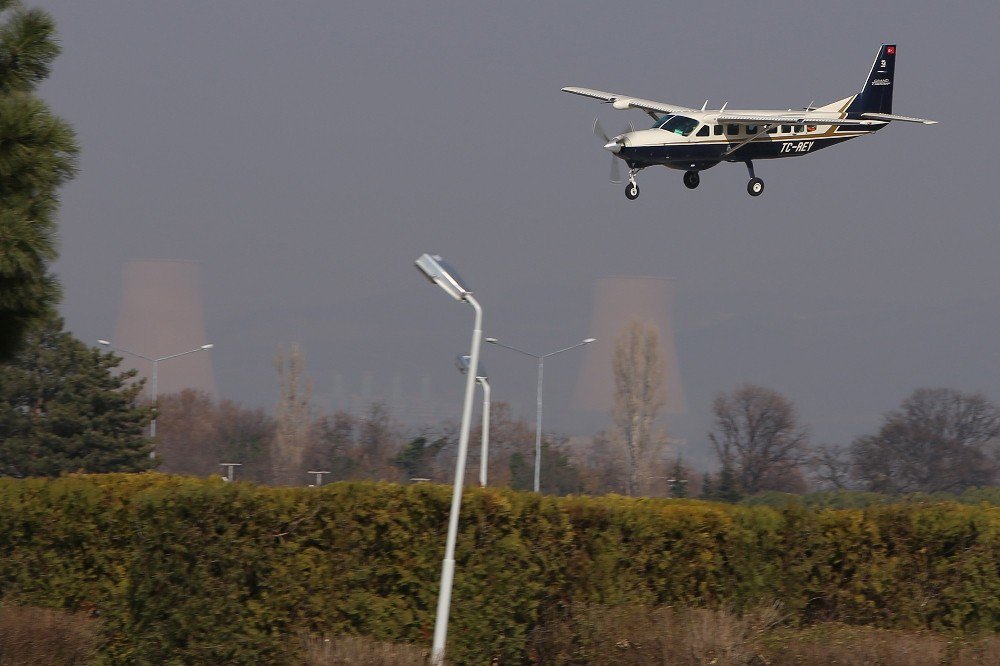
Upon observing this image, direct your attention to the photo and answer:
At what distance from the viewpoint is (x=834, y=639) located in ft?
47.2

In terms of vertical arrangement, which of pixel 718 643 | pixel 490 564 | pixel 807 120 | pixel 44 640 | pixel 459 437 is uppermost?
pixel 807 120

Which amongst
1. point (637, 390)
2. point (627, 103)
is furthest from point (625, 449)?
point (627, 103)

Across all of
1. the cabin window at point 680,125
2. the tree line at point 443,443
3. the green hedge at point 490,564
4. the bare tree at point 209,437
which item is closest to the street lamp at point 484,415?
the green hedge at point 490,564

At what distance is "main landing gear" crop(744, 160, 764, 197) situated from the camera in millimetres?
26641

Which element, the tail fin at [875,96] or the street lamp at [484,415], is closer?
the street lamp at [484,415]

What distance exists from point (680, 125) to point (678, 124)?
9 centimetres

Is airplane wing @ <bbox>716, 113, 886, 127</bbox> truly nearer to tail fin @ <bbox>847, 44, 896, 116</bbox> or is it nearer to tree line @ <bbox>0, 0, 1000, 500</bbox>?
tail fin @ <bbox>847, 44, 896, 116</bbox>

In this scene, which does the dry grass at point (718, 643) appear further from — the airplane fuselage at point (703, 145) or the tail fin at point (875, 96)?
the tail fin at point (875, 96)

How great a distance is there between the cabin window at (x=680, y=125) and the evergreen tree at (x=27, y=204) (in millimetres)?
17155

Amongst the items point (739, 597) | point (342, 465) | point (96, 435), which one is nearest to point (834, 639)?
point (739, 597)

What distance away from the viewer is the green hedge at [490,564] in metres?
13.8

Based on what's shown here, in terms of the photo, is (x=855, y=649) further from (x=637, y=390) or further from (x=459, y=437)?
(x=637, y=390)

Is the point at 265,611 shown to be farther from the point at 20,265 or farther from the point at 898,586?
the point at 898,586

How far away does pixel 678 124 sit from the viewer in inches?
1093
